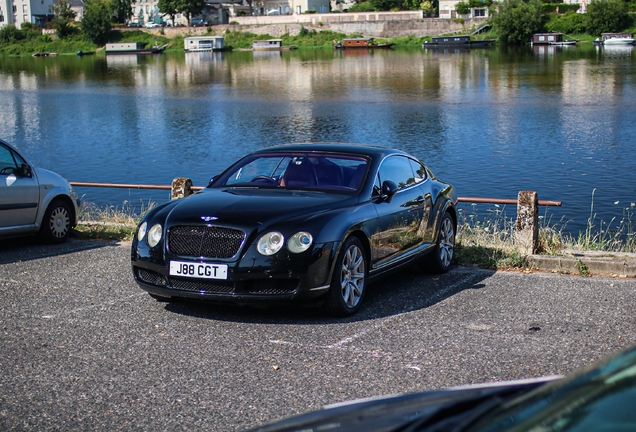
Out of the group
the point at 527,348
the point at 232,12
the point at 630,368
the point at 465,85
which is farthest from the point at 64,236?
the point at 232,12

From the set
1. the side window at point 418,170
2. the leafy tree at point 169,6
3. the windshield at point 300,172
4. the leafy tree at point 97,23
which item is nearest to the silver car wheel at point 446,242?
the side window at point 418,170

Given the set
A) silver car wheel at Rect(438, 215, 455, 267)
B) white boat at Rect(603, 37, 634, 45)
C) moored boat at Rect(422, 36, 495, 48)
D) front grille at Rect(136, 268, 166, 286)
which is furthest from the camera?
moored boat at Rect(422, 36, 495, 48)

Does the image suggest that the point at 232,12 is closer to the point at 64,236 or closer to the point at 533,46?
the point at 533,46

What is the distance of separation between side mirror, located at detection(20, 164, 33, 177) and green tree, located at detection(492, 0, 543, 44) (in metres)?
106

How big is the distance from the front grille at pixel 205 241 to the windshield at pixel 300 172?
4.25ft

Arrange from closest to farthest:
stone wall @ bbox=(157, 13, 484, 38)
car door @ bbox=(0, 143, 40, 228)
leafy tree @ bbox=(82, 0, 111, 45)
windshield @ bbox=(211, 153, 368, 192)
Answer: windshield @ bbox=(211, 153, 368, 192) → car door @ bbox=(0, 143, 40, 228) → stone wall @ bbox=(157, 13, 484, 38) → leafy tree @ bbox=(82, 0, 111, 45)

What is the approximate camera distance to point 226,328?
7.44 m

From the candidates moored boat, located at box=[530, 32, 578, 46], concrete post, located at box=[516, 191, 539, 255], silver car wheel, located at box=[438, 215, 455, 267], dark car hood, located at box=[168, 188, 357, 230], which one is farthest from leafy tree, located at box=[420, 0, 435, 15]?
dark car hood, located at box=[168, 188, 357, 230]

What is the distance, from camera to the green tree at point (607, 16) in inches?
4350

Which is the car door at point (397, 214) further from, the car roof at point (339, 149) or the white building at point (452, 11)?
the white building at point (452, 11)

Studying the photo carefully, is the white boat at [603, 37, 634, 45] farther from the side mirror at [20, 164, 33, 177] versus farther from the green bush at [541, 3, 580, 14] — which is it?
the side mirror at [20, 164, 33, 177]

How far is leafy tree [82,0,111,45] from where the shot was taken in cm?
13825

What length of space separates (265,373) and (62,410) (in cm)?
141

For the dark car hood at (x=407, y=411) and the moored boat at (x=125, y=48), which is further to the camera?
the moored boat at (x=125, y=48)
